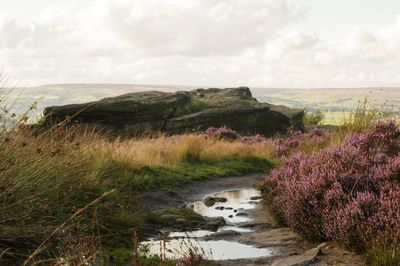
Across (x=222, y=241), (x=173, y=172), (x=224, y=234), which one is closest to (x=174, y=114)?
(x=173, y=172)

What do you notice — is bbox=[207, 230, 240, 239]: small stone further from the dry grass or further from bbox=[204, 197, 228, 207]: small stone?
the dry grass

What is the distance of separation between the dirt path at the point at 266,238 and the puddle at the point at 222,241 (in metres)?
0.18

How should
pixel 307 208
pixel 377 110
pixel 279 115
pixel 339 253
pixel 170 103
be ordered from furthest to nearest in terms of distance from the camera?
1. pixel 279 115
2. pixel 170 103
3. pixel 377 110
4. pixel 307 208
5. pixel 339 253

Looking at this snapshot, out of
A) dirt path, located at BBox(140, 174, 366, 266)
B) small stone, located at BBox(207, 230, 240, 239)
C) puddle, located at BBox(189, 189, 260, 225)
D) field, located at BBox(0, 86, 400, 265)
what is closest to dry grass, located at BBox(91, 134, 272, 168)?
field, located at BBox(0, 86, 400, 265)

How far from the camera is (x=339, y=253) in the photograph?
20.2 feet

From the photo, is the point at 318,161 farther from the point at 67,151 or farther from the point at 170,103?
the point at 170,103

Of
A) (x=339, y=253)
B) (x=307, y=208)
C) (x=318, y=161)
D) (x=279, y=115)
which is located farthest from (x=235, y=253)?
(x=279, y=115)

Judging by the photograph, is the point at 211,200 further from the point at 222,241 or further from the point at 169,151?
the point at 169,151

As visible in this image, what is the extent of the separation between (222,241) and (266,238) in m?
0.65

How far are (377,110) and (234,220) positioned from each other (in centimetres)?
728

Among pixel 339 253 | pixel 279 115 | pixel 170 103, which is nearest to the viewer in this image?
pixel 339 253

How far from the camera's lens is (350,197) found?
678cm

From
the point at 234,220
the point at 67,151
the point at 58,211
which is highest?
the point at 67,151

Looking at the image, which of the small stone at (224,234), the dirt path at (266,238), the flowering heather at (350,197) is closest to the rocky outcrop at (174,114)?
the dirt path at (266,238)
